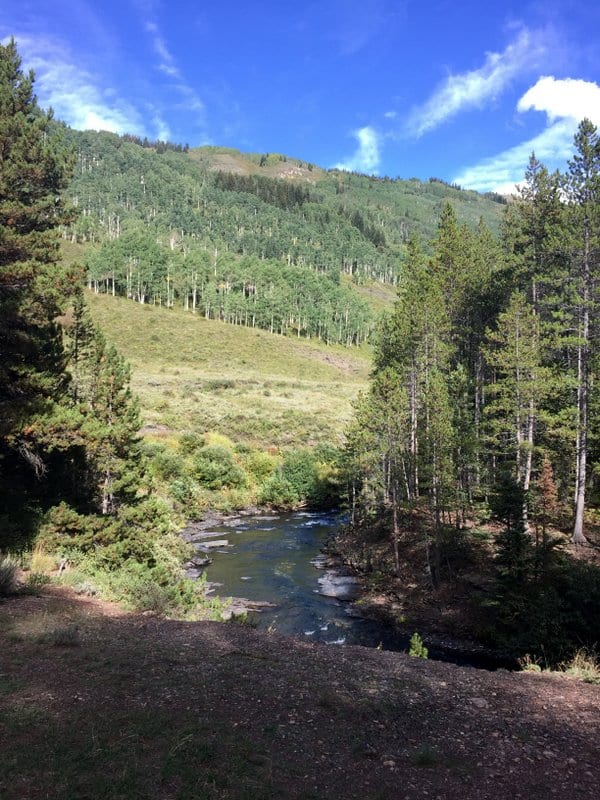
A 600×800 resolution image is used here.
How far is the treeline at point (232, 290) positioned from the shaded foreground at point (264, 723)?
338 feet

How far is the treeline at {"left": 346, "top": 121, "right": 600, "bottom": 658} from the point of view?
18.7 meters

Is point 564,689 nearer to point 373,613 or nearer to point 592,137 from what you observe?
point 373,613

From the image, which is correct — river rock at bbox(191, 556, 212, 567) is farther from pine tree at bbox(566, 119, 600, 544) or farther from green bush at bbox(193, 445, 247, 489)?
pine tree at bbox(566, 119, 600, 544)

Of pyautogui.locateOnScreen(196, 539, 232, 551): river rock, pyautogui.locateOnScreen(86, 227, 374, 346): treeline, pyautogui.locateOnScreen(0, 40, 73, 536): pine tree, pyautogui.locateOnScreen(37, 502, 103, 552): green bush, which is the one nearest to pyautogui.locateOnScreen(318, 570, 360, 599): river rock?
pyautogui.locateOnScreen(196, 539, 232, 551): river rock

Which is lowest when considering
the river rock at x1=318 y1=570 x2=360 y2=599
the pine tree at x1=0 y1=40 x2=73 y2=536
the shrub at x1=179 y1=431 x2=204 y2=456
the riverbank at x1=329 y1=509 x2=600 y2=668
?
the river rock at x1=318 y1=570 x2=360 y2=599

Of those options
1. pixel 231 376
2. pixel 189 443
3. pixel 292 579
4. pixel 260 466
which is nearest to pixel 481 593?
pixel 292 579

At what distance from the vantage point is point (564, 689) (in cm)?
905

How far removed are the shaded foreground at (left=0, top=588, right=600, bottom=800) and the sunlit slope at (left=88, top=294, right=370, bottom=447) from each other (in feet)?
128

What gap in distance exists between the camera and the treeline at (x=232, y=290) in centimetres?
10806

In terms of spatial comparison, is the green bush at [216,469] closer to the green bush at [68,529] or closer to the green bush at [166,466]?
the green bush at [166,466]

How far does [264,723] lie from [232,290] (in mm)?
119558

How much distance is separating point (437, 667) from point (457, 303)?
103 feet

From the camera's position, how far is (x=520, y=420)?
82.6 feet

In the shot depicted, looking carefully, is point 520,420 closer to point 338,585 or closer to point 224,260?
point 338,585
